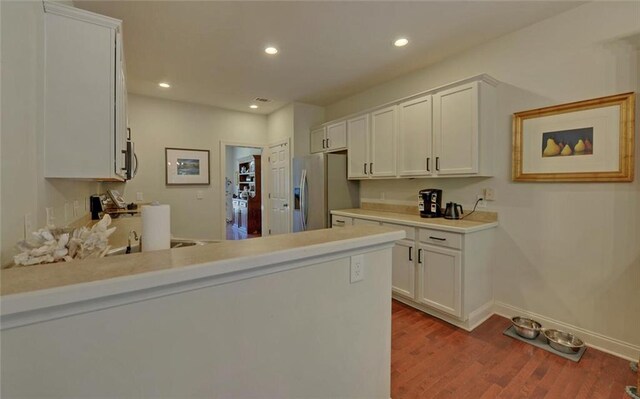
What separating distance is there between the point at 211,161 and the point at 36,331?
4.62 m

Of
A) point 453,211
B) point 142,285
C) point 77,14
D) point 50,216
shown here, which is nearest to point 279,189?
point 453,211

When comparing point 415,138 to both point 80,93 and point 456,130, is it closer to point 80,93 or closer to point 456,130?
point 456,130

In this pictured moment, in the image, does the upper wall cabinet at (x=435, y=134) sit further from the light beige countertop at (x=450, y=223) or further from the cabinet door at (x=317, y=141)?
the cabinet door at (x=317, y=141)

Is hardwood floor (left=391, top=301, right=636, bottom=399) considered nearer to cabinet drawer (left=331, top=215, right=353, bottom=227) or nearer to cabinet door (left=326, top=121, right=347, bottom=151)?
cabinet drawer (left=331, top=215, right=353, bottom=227)

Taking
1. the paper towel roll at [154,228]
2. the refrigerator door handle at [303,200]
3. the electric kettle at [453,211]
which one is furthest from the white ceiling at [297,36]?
the paper towel roll at [154,228]

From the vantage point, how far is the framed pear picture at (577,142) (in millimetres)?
2045

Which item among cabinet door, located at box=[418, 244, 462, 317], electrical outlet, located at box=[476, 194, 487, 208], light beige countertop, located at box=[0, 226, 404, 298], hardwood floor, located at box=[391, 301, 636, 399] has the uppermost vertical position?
electrical outlet, located at box=[476, 194, 487, 208]

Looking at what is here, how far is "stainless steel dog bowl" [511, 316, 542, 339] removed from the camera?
232 cm

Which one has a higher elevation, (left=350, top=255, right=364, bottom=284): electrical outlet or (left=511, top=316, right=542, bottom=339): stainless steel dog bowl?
(left=350, top=255, right=364, bottom=284): electrical outlet

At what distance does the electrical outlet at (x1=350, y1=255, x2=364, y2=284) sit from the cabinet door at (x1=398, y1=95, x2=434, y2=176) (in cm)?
207

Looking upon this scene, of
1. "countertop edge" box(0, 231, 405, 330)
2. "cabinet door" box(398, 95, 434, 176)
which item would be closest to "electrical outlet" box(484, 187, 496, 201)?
"cabinet door" box(398, 95, 434, 176)

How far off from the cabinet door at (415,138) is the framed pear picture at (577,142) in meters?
0.77

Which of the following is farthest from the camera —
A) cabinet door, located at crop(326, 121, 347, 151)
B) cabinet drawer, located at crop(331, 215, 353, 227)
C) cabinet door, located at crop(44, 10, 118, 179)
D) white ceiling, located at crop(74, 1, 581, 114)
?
cabinet door, located at crop(326, 121, 347, 151)

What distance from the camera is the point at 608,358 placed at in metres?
2.08
